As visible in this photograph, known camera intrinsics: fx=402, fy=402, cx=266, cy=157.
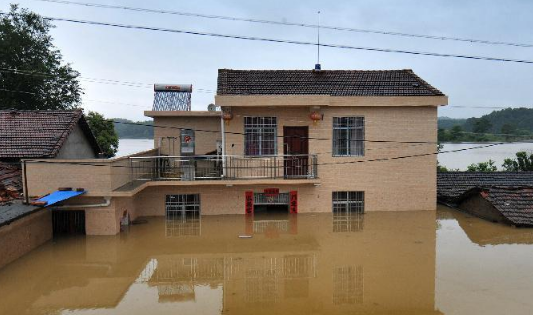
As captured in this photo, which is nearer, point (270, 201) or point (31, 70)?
point (270, 201)

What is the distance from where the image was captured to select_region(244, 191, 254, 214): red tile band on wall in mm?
14031

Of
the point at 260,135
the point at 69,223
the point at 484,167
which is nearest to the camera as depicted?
the point at 69,223

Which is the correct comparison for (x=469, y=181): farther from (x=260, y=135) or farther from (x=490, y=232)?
(x=260, y=135)

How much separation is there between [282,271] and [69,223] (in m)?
6.68

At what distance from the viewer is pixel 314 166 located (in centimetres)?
1402

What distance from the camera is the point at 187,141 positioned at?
1638 cm

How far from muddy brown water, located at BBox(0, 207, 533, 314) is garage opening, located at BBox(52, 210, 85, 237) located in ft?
1.58

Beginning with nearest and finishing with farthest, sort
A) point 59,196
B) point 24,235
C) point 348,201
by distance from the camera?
point 24,235 → point 59,196 → point 348,201

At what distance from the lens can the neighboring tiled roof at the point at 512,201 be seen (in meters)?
12.5

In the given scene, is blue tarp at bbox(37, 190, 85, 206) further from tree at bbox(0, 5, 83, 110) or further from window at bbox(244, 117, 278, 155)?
tree at bbox(0, 5, 83, 110)

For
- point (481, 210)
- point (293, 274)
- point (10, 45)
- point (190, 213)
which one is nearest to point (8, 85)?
point (10, 45)

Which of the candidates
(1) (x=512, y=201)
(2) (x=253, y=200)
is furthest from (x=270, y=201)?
(1) (x=512, y=201)

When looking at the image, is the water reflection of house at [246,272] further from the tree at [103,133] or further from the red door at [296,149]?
the tree at [103,133]

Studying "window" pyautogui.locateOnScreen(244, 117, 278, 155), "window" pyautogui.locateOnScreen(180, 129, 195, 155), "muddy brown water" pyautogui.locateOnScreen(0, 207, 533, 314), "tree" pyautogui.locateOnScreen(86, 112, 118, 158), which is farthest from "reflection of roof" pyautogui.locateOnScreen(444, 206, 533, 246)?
"tree" pyautogui.locateOnScreen(86, 112, 118, 158)
